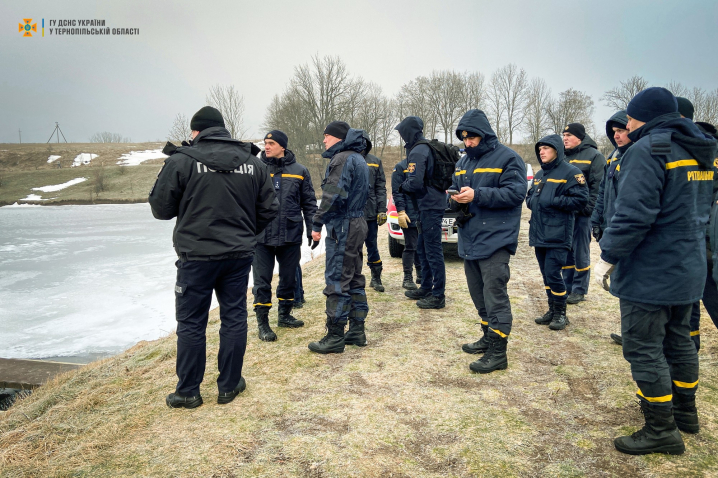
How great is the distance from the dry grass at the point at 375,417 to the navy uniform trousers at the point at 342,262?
48cm

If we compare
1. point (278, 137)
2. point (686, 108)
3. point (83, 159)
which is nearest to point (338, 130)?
point (278, 137)

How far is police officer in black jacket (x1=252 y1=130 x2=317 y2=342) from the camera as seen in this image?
467 cm

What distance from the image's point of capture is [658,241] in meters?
2.57

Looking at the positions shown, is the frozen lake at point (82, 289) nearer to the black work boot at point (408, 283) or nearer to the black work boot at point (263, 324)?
the black work boot at point (408, 283)

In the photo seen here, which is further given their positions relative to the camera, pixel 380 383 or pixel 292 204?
pixel 292 204

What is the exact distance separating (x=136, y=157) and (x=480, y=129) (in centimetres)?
5818

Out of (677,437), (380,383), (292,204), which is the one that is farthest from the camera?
(292,204)

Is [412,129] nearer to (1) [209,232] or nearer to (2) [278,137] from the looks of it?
(2) [278,137]

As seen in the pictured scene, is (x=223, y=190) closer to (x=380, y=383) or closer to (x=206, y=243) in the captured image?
(x=206, y=243)

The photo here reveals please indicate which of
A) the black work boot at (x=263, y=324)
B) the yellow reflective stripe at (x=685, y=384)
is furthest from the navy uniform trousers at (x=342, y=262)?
the yellow reflective stripe at (x=685, y=384)

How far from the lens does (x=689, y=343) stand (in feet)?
8.97

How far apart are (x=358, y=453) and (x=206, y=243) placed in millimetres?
1708

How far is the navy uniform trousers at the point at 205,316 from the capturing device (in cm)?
321

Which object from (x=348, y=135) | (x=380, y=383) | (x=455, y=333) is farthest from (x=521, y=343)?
(x=348, y=135)
